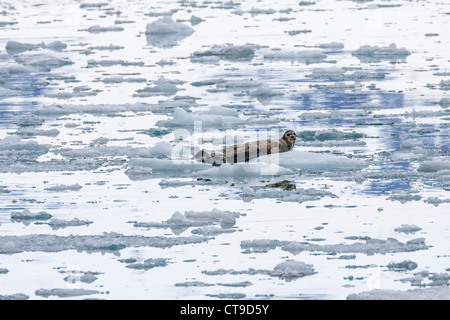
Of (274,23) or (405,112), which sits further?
(274,23)

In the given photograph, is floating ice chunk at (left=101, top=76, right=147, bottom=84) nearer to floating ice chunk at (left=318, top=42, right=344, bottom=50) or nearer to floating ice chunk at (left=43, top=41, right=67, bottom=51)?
floating ice chunk at (left=43, top=41, right=67, bottom=51)

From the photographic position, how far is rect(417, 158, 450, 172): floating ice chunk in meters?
9.84

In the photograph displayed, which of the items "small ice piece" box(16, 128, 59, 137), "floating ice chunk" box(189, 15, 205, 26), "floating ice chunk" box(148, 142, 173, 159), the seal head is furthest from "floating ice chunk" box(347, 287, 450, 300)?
"floating ice chunk" box(189, 15, 205, 26)

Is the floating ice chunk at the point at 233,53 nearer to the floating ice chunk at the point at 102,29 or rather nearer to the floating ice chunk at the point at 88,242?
the floating ice chunk at the point at 102,29

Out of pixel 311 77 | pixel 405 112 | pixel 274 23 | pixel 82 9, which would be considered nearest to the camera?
pixel 405 112

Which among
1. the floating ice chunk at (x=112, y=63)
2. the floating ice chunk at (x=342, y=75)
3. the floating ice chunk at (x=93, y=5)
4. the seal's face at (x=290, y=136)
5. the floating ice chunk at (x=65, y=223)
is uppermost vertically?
the seal's face at (x=290, y=136)

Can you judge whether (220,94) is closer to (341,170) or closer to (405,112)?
(405,112)

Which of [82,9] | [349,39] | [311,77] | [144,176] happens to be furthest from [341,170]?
[82,9]

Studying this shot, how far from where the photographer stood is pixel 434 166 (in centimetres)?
985

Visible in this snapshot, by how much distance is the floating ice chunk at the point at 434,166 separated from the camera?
9844 millimetres

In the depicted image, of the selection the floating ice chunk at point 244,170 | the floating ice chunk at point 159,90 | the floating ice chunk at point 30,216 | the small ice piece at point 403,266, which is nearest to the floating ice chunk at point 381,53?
the floating ice chunk at point 159,90

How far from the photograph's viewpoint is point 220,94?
14227mm

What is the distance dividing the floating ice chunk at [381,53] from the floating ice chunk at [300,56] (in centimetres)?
52
